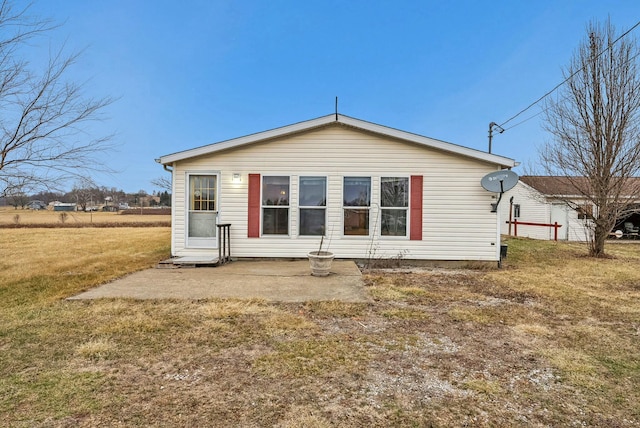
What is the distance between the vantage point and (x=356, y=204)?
761 cm

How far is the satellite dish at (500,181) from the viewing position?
22.5ft

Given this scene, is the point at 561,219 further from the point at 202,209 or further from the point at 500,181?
the point at 202,209

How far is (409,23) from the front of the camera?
16844mm

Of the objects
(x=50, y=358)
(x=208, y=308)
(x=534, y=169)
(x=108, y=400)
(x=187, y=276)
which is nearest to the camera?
(x=108, y=400)

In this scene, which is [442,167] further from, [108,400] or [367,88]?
[367,88]

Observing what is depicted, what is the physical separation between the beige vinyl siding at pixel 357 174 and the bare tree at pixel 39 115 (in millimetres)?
2342

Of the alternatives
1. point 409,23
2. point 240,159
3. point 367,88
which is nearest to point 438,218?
point 240,159

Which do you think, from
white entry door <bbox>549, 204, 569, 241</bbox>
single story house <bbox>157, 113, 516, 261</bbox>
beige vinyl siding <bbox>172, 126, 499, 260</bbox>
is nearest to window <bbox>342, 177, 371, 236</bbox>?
single story house <bbox>157, 113, 516, 261</bbox>

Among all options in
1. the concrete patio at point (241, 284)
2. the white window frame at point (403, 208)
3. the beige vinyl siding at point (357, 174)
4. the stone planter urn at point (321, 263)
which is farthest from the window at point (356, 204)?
the stone planter urn at point (321, 263)

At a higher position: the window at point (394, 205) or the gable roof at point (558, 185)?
the gable roof at point (558, 185)

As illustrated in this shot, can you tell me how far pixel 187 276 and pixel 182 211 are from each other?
2.12 m

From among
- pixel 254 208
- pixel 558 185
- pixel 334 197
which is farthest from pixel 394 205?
pixel 558 185

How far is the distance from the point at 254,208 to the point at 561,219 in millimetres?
15074

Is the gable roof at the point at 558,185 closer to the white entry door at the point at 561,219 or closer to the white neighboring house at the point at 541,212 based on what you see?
the white neighboring house at the point at 541,212
